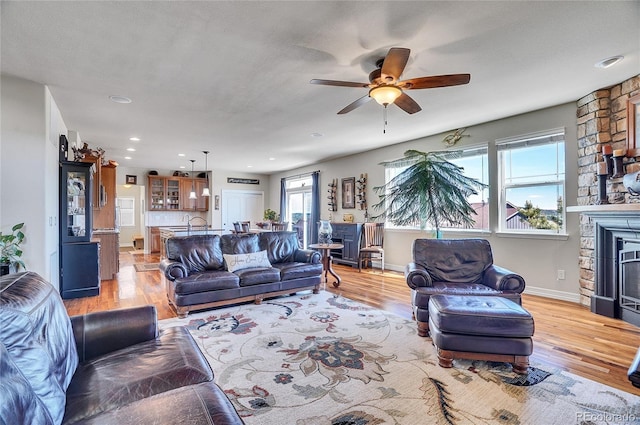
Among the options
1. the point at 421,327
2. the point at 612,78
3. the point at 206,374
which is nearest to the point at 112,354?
the point at 206,374

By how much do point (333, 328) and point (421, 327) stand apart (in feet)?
2.83

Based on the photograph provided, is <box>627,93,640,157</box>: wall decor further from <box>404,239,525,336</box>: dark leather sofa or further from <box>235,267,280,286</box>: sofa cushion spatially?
<box>235,267,280,286</box>: sofa cushion

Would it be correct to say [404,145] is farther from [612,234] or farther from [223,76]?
[223,76]

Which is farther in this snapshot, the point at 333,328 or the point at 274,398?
the point at 333,328

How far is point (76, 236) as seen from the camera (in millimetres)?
4371

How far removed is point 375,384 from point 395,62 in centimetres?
239

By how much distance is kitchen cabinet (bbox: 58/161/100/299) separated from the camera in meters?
4.21

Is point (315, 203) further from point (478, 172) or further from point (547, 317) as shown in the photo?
point (547, 317)

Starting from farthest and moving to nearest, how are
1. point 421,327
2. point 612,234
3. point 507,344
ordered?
point 612,234 → point 421,327 → point 507,344

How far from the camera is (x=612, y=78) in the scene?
3254mm

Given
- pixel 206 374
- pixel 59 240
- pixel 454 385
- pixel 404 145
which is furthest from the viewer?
pixel 404 145

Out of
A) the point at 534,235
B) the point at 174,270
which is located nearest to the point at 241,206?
the point at 174,270

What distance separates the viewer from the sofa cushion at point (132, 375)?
1196 millimetres

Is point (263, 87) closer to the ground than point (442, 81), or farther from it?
farther from it
